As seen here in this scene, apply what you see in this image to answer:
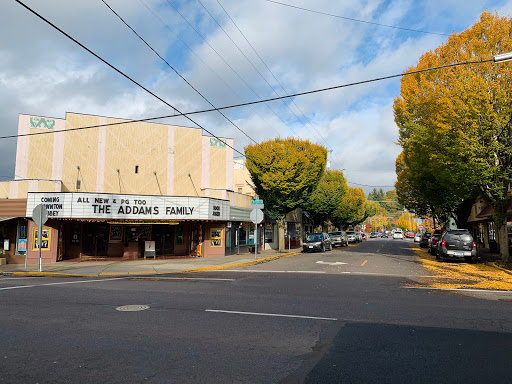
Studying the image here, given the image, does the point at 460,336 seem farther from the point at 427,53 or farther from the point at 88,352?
the point at 427,53

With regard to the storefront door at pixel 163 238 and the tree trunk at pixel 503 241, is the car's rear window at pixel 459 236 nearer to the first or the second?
the tree trunk at pixel 503 241

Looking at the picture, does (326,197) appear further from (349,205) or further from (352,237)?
(349,205)

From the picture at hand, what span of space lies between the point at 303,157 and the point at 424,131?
849 cm

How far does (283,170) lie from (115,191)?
38.0ft

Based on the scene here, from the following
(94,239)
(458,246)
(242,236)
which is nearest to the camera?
(458,246)

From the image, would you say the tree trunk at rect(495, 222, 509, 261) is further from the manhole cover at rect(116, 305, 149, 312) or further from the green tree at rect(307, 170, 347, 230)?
the green tree at rect(307, 170, 347, 230)

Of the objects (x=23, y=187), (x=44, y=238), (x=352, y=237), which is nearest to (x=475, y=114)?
(x=44, y=238)

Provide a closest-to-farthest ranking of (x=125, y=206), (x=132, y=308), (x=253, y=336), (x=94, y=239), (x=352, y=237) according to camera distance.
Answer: (x=253, y=336), (x=132, y=308), (x=125, y=206), (x=94, y=239), (x=352, y=237)

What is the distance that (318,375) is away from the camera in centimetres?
439

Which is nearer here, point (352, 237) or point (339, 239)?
point (339, 239)

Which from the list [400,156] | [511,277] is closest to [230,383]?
[511,277]

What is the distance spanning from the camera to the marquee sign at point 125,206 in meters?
20.7

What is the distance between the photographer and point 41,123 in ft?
72.6

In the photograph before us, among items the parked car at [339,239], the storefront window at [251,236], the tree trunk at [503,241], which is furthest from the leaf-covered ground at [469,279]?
the parked car at [339,239]
